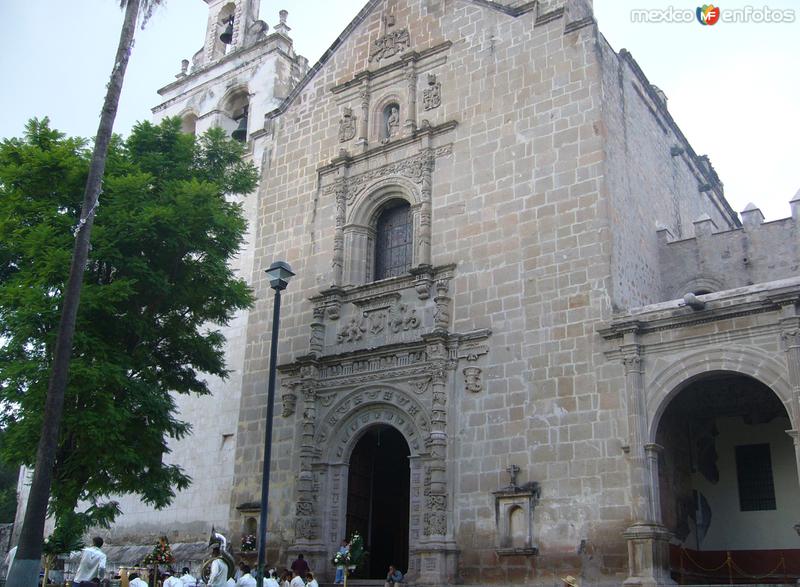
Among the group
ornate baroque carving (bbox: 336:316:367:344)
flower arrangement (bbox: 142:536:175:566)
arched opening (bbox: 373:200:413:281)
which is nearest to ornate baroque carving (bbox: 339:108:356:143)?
arched opening (bbox: 373:200:413:281)

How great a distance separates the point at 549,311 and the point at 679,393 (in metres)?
2.97

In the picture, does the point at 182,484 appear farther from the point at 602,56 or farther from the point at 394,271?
the point at 602,56

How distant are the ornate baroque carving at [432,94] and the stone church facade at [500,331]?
0.06 metres

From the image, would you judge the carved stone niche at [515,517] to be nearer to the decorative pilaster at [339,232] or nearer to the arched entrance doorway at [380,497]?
the arched entrance doorway at [380,497]

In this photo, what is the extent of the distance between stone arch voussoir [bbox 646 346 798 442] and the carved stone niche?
8.72 ft

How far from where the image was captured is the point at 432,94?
2144 centimetres

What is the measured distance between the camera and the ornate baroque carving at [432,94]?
21312 millimetres

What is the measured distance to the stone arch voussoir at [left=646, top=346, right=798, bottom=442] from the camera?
1479cm

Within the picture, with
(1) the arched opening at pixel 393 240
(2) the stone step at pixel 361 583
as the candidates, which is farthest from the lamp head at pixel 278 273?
(2) the stone step at pixel 361 583

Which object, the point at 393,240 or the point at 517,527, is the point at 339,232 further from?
the point at 517,527

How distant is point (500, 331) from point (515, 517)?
12.5ft

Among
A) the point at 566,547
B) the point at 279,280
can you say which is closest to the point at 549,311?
the point at 566,547

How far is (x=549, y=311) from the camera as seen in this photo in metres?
17.7

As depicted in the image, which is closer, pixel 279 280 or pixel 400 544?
pixel 279 280
